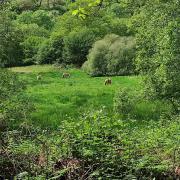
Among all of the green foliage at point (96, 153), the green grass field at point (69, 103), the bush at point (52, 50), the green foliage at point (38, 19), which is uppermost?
the green foliage at point (38, 19)

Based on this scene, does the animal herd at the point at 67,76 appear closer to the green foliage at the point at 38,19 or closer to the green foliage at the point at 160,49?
the green foliage at the point at 160,49

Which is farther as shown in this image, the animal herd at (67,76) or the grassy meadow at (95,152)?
the animal herd at (67,76)

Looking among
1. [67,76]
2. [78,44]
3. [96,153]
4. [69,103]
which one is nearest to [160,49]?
[69,103]

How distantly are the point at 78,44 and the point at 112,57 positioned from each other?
954cm

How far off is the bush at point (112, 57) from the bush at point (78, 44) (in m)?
5.66

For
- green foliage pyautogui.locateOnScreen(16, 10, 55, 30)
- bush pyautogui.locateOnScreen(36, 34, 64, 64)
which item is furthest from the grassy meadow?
green foliage pyautogui.locateOnScreen(16, 10, 55, 30)

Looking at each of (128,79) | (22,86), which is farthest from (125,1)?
(128,79)

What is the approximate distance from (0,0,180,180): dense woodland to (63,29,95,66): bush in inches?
146

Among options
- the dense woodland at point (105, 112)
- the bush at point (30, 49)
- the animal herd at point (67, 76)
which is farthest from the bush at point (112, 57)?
the bush at point (30, 49)

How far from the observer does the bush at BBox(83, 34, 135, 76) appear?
5406 cm

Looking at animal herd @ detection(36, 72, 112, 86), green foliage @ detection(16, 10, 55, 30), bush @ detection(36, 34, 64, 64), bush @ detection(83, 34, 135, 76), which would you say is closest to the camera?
animal herd @ detection(36, 72, 112, 86)

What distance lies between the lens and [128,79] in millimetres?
45562

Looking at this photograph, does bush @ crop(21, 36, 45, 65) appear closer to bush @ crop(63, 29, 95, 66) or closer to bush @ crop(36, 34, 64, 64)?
bush @ crop(36, 34, 64, 64)

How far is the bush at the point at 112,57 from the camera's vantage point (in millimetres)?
54062
